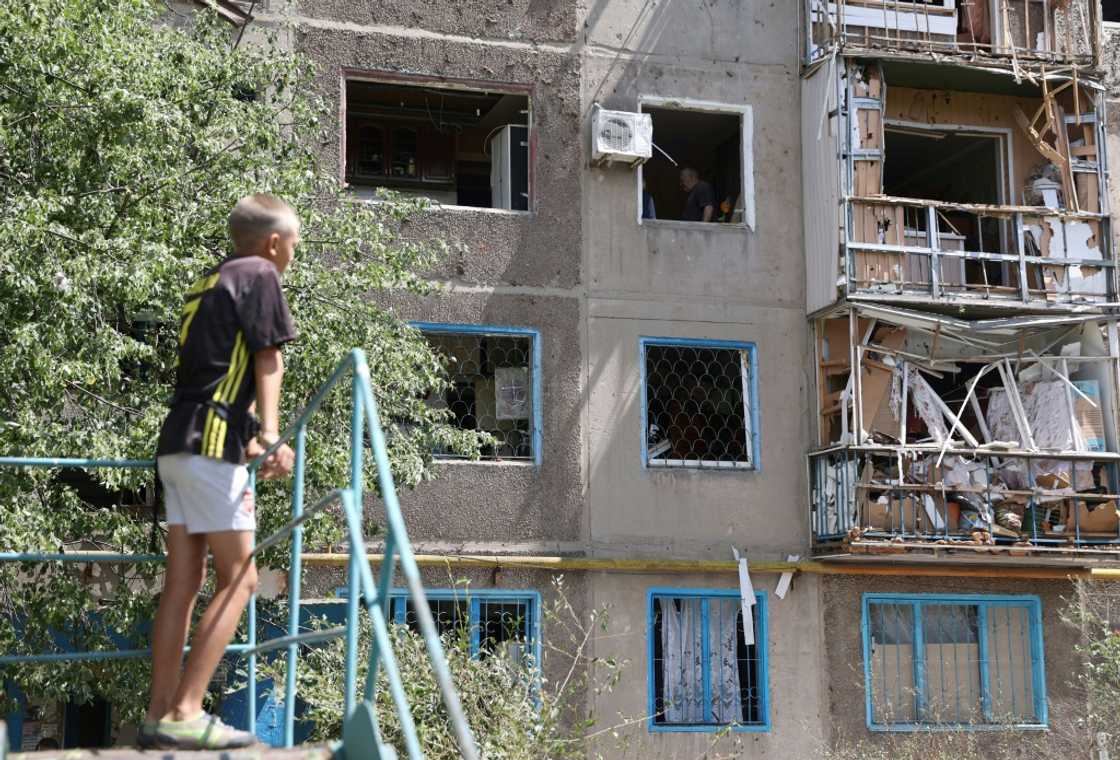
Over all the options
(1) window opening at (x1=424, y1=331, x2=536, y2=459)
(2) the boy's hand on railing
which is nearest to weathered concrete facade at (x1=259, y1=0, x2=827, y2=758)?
(1) window opening at (x1=424, y1=331, x2=536, y2=459)

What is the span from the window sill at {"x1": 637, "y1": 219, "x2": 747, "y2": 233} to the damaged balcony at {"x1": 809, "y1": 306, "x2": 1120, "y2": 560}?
5.03 ft

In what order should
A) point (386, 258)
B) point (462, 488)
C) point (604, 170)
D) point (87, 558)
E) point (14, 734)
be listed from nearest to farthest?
point (87, 558) → point (386, 258) → point (14, 734) → point (462, 488) → point (604, 170)

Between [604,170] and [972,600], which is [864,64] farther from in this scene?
[972,600]

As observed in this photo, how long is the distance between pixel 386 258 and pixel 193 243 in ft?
7.62

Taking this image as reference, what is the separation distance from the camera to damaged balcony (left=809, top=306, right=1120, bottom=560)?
58.4 feet

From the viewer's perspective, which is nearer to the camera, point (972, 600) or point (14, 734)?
point (14, 734)

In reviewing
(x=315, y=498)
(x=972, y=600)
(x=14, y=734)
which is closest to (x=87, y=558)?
(x=315, y=498)

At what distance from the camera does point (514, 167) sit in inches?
727

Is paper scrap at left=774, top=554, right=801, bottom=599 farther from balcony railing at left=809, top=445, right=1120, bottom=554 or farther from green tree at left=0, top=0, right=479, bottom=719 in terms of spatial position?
green tree at left=0, top=0, right=479, bottom=719

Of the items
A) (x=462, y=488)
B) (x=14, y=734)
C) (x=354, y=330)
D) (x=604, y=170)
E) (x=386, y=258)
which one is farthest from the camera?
(x=604, y=170)

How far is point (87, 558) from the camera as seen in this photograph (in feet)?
23.2

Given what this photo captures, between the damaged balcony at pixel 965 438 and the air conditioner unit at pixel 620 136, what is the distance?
2.97 meters

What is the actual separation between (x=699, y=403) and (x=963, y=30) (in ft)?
19.6

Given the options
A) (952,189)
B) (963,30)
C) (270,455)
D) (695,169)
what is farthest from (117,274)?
(952,189)
